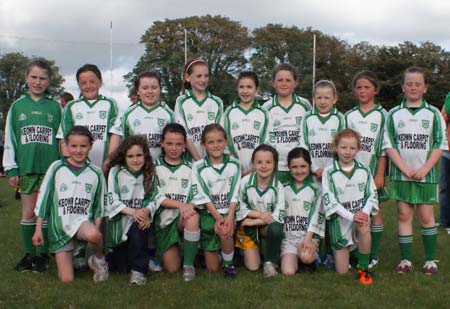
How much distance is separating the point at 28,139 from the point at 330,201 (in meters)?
3.22

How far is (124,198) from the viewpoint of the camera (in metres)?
5.02

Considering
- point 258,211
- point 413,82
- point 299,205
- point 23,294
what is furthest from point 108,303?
point 413,82

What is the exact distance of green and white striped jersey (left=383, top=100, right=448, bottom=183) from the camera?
Answer: 16.5ft

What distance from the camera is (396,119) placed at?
5141mm

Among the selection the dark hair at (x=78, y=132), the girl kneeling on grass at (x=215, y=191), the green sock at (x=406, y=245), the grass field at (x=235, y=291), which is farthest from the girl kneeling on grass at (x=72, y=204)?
the green sock at (x=406, y=245)

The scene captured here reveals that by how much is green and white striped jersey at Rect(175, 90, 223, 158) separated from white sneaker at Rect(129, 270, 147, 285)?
1541mm

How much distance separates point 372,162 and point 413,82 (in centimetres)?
94

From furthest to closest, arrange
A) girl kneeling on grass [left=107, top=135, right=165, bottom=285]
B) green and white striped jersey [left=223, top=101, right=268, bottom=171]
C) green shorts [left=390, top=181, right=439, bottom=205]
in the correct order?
green and white striped jersey [left=223, top=101, right=268, bottom=171]
green shorts [left=390, top=181, right=439, bottom=205]
girl kneeling on grass [left=107, top=135, right=165, bottom=285]

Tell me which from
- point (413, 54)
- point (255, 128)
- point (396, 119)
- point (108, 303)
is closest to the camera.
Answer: point (108, 303)

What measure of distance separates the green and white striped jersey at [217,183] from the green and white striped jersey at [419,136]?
1661mm

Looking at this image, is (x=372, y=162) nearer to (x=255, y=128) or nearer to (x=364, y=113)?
(x=364, y=113)

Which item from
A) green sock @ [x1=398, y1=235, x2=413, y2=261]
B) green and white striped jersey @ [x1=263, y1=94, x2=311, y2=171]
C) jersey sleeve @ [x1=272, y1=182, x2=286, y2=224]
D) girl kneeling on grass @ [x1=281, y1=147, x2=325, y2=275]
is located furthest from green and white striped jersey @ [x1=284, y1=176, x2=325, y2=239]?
green sock @ [x1=398, y1=235, x2=413, y2=261]

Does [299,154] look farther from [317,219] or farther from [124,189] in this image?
[124,189]

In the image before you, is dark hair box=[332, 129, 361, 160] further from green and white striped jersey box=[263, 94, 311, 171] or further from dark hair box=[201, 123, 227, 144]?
dark hair box=[201, 123, 227, 144]
